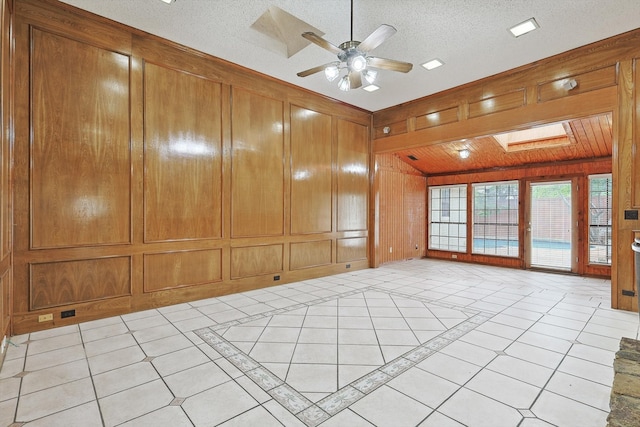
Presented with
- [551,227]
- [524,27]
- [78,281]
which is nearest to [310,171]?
[524,27]

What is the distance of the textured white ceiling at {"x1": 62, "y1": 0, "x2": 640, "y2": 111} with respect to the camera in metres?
3.23

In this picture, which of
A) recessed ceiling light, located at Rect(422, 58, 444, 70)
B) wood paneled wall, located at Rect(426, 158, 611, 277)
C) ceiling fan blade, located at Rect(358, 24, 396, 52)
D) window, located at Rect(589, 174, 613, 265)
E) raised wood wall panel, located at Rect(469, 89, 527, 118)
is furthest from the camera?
wood paneled wall, located at Rect(426, 158, 611, 277)

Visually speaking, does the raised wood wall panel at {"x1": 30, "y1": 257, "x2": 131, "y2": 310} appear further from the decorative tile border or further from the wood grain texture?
the decorative tile border

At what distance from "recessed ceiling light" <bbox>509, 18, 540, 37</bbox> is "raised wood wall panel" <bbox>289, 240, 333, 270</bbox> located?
4294mm

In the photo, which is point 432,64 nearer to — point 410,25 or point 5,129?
point 410,25

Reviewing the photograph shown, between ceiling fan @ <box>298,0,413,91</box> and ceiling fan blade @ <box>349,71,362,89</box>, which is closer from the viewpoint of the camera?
ceiling fan @ <box>298,0,413,91</box>

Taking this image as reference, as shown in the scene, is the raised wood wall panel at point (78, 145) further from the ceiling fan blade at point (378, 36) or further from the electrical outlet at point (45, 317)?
the ceiling fan blade at point (378, 36)

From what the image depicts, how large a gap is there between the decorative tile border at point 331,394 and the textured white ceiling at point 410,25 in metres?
3.46

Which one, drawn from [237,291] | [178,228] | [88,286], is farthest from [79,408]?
[237,291]

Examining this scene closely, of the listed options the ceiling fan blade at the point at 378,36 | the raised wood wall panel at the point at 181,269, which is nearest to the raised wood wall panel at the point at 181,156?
the raised wood wall panel at the point at 181,269

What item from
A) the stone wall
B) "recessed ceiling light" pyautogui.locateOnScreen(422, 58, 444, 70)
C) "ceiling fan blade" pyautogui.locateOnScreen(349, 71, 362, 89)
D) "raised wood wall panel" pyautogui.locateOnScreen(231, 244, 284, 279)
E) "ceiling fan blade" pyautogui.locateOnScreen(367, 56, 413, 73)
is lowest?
the stone wall

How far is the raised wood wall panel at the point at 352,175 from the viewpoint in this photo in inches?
251

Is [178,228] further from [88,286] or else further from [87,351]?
[87,351]

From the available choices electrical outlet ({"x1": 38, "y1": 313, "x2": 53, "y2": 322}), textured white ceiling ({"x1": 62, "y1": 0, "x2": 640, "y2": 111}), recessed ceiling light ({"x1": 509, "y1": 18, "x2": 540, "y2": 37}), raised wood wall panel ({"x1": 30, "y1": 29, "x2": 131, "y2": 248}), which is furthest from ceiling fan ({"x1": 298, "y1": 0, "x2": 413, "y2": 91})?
electrical outlet ({"x1": 38, "y1": 313, "x2": 53, "y2": 322})
